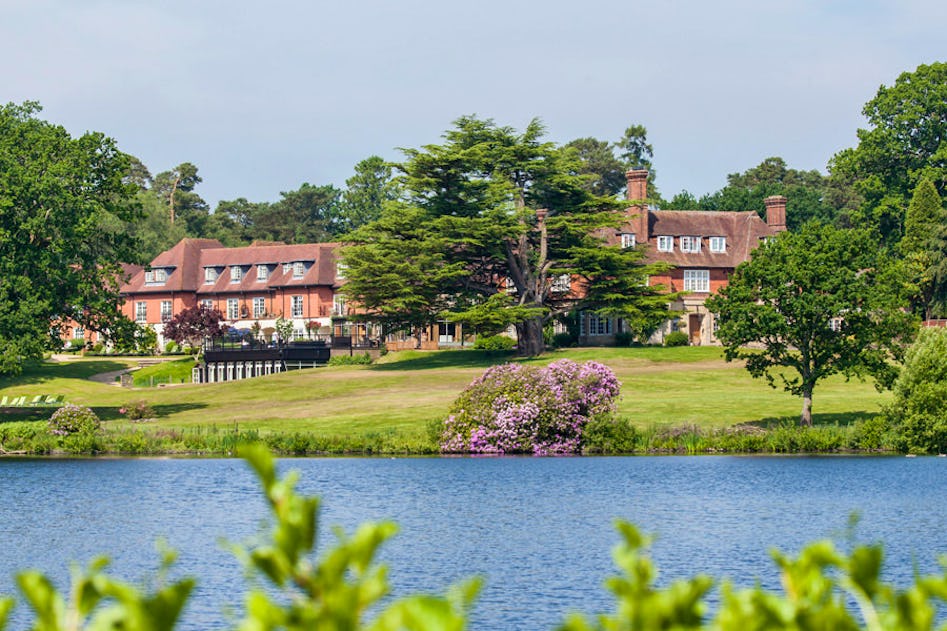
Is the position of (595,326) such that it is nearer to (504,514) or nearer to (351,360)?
(351,360)

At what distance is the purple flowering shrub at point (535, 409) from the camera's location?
156 feet

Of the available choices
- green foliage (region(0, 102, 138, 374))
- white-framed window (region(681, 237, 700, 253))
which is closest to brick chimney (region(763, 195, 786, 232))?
white-framed window (region(681, 237, 700, 253))

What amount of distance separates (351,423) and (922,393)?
2337 centimetres

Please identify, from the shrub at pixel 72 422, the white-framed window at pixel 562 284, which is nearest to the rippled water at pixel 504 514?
the shrub at pixel 72 422

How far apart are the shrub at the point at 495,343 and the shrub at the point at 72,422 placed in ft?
128

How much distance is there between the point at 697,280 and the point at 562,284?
13.2m

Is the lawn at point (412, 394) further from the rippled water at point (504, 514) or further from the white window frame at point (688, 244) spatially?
the white window frame at point (688, 244)

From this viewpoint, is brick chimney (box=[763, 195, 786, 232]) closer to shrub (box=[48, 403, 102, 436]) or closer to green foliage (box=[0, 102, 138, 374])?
green foliage (box=[0, 102, 138, 374])

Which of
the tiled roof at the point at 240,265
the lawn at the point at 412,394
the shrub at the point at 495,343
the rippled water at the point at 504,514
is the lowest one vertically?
the rippled water at the point at 504,514

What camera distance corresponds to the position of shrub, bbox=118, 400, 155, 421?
6075cm

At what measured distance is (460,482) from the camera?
40.1 metres

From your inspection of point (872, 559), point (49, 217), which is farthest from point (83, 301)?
point (872, 559)

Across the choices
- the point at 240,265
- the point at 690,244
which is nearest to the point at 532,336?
the point at 690,244

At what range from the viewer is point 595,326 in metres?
91.2
